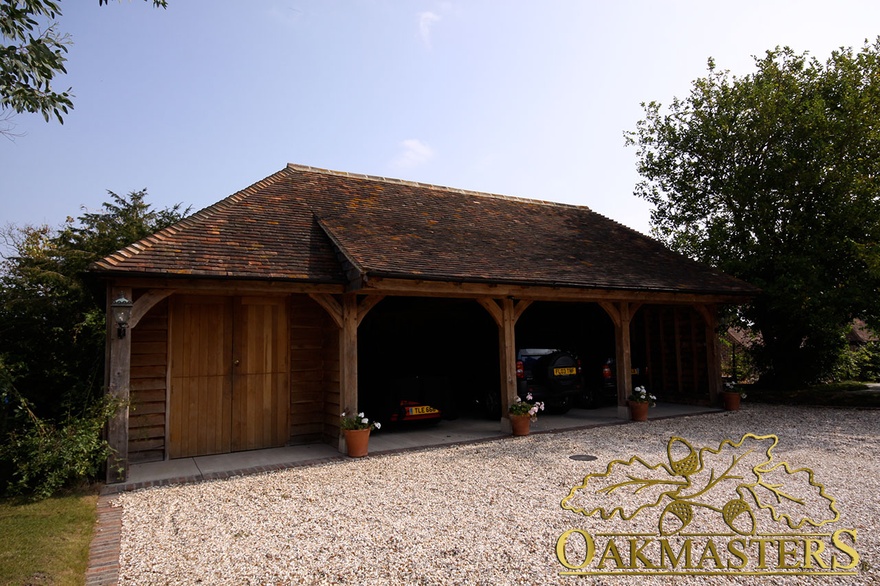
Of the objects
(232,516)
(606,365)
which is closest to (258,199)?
(232,516)

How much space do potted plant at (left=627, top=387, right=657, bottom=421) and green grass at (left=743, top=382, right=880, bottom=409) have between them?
18.7ft

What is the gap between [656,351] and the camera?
46.7 ft

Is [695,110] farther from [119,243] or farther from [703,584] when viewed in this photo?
[119,243]

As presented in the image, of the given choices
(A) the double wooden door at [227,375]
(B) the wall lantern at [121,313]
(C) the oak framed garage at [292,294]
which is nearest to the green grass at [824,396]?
(C) the oak framed garage at [292,294]

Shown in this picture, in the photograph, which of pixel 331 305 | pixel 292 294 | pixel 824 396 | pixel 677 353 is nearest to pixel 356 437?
pixel 331 305

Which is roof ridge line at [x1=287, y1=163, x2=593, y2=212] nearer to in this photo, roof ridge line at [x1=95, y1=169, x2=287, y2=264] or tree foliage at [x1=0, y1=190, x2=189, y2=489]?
roof ridge line at [x1=95, y1=169, x2=287, y2=264]

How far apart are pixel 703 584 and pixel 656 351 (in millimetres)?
11473

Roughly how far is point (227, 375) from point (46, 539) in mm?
3802

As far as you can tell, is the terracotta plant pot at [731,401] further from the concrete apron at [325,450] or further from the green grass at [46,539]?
the green grass at [46,539]

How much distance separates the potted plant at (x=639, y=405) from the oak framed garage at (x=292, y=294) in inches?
12.1

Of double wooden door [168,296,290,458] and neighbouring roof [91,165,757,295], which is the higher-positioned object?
neighbouring roof [91,165,757,295]

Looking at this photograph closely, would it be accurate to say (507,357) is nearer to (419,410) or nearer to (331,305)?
(419,410)

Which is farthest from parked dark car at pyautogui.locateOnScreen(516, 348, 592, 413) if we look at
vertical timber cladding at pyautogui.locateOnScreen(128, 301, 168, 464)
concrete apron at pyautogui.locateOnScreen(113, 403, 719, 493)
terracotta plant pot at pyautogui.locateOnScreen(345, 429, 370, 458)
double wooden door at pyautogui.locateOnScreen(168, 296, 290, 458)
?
vertical timber cladding at pyautogui.locateOnScreen(128, 301, 168, 464)

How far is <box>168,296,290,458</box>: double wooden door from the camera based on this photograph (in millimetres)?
7867
